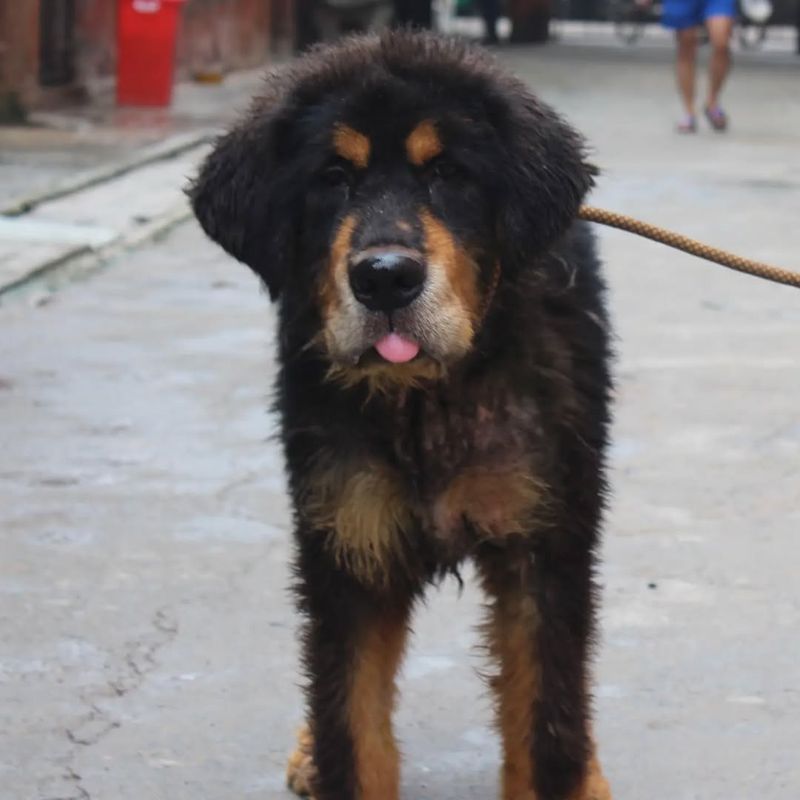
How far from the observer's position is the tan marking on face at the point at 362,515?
132 inches

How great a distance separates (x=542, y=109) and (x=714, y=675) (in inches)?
57.5

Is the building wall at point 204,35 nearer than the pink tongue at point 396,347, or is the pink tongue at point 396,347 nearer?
the pink tongue at point 396,347

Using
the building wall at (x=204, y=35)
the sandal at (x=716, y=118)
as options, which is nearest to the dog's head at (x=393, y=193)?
the sandal at (x=716, y=118)

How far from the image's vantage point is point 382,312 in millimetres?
3143

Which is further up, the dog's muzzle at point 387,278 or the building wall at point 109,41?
the dog's muzzle at point 387,278

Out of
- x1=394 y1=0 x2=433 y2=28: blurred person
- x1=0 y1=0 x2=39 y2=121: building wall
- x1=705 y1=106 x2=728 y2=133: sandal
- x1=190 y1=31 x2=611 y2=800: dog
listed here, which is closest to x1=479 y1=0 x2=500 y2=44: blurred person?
x1=394 y1=0 x2=433 y2=28: blurred person

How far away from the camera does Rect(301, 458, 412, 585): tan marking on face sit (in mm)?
3354

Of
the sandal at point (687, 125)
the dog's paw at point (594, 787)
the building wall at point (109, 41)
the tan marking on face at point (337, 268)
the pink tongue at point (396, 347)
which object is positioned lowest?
the dog's paw at point (594, 787)

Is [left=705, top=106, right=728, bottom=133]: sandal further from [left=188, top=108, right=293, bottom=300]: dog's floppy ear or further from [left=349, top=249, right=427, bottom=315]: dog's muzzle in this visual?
[left=349, top=249, right=427, bottom=315]: dog's muzzle

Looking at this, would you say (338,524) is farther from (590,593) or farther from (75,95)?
(75,95)

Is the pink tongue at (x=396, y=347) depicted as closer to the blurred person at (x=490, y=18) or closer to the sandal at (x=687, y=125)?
the sandal at (x=687, y=125)

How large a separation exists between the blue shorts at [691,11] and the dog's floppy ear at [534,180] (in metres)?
11.7

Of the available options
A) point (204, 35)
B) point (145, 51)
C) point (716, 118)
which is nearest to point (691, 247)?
point (716, 118)

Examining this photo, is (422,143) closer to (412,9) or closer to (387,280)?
(387,280)
